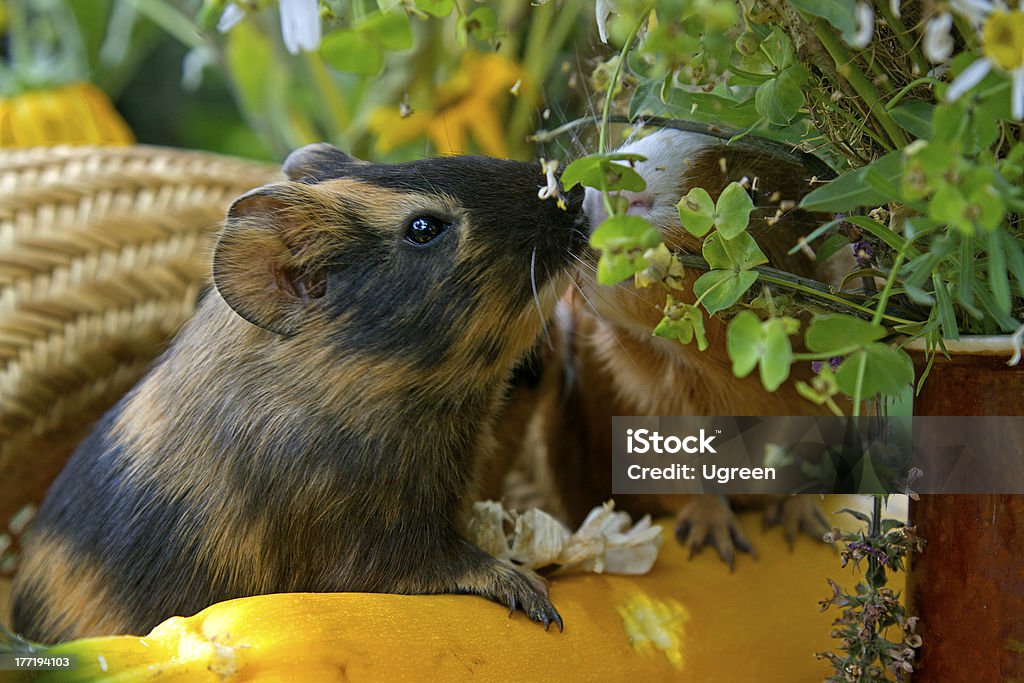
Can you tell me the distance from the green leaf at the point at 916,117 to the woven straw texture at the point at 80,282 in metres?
1.07

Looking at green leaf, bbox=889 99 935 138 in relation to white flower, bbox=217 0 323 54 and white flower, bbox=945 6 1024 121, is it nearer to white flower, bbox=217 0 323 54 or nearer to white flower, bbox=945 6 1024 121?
white flower, bbox=945 6 1024 121

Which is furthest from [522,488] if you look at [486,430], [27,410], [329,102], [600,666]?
[329,102]

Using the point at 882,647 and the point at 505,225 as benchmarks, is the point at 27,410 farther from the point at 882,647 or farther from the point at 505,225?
the point at 882,647

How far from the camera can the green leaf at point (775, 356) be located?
0.67m

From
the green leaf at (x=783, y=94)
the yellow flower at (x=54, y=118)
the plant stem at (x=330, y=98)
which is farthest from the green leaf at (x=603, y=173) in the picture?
the yellow flower at (x=54, y=118)

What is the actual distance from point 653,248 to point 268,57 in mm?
1750

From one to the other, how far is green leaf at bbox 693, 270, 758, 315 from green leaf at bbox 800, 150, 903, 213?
3.6 inches

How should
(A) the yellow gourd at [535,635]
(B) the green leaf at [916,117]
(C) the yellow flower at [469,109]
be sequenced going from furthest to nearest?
(C) the yellow flower at [469,109] < (A) the yellow gourd at [535,635] < (B) the green leaf at [916,117]

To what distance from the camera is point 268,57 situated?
89.9 inches

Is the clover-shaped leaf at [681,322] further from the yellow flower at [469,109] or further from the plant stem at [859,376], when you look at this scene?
the yellow flower at [469,109]

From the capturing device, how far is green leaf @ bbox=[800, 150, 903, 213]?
2.41 ft

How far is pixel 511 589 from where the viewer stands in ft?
3.55

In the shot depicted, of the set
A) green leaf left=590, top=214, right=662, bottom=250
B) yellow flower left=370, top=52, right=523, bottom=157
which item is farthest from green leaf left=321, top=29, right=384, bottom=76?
A: yellow flower left=370, top=52, right=523, bottom=157

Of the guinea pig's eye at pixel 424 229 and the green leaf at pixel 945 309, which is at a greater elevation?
the guinea pig's eye at pixel 424 229
